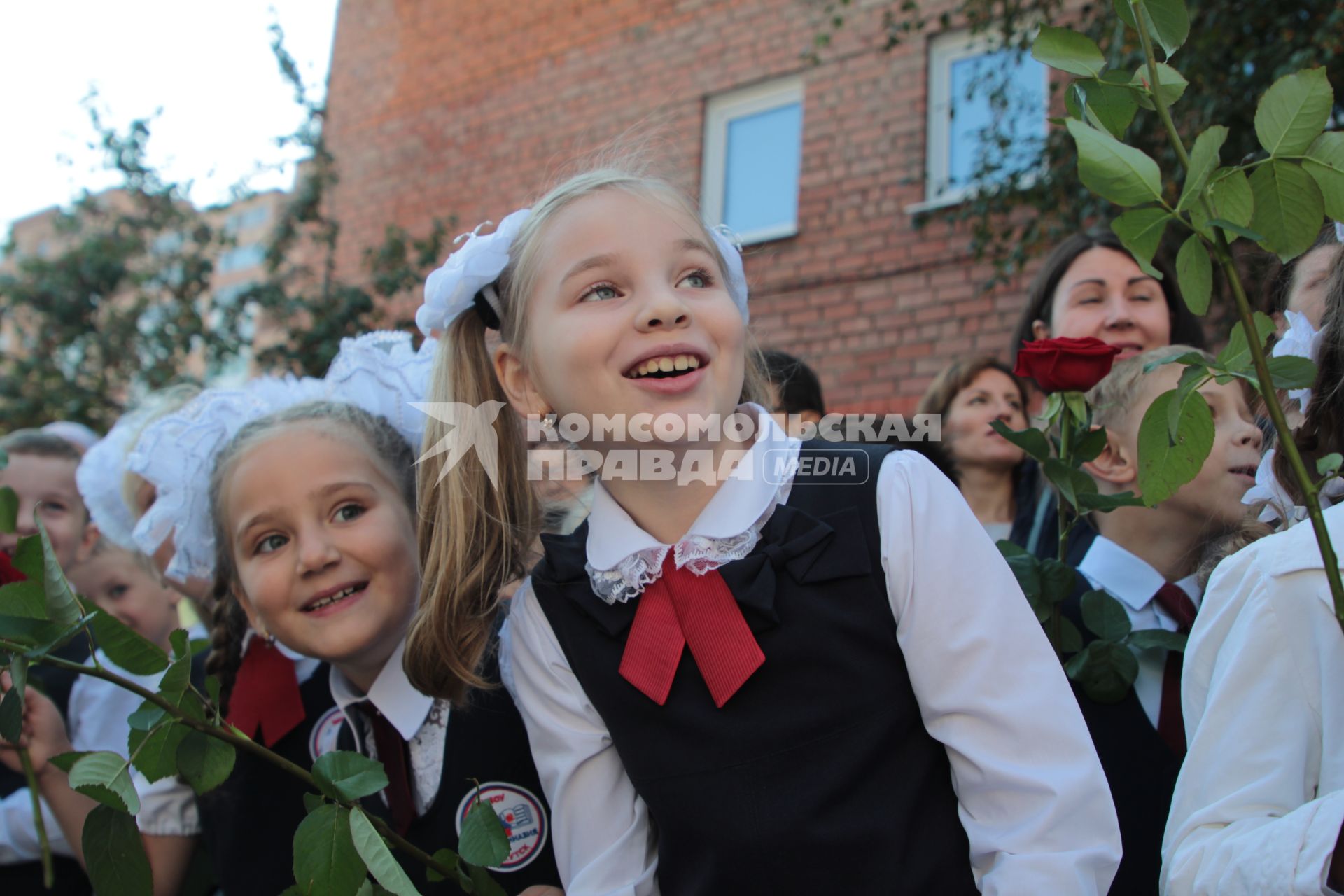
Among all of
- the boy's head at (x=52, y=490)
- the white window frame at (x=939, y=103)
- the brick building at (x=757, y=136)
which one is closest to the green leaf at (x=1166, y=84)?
the boy's head at (x=52, y=490)

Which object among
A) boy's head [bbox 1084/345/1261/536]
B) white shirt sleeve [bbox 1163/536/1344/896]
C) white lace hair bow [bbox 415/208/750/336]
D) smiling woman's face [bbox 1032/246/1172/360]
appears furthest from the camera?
smiling woman's face [bbox 1032/246/1172/360]

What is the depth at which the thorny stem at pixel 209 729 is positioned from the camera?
4.27 feet

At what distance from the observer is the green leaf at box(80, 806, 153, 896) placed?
1.38 meters

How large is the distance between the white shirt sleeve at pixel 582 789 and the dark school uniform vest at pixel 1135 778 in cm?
69

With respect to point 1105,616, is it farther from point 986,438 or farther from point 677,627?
point 986,438

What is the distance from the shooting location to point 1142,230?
36.5 inches

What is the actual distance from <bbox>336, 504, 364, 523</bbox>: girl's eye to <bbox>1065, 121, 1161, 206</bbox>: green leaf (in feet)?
4.79

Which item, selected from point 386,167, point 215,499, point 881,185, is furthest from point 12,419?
point 215,499

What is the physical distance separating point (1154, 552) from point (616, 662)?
43.5 inches

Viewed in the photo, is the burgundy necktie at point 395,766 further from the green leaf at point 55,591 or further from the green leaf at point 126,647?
the green leaf at point 55,591

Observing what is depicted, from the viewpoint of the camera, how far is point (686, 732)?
1.51m

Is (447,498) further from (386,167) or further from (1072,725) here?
(386,167)

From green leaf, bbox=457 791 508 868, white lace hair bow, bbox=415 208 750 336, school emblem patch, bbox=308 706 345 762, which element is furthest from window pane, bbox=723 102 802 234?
green leaf, bbox=457 791 508 868

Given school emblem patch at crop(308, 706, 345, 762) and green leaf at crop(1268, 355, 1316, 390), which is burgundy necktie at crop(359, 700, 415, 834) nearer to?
school emblem patch at crop(308, 706, 345, 762)
